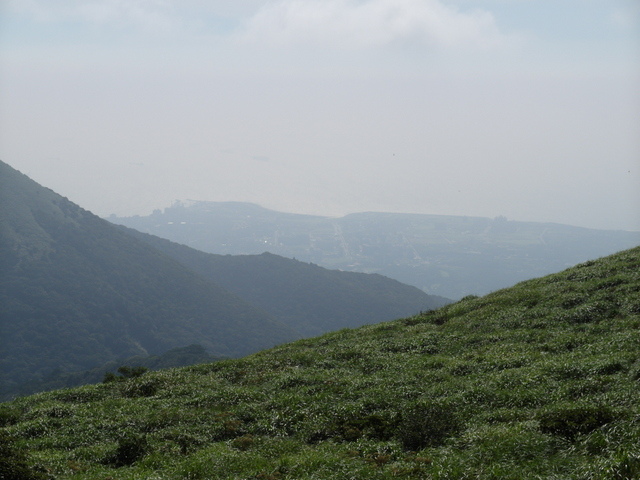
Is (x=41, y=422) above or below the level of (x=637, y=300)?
below

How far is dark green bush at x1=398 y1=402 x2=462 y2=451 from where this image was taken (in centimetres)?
2056

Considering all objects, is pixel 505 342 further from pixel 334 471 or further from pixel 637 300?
pixel 334 471

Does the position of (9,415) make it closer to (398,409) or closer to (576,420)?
(398,409)

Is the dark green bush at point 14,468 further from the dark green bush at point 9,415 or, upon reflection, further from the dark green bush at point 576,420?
the dark green bush at point 576,420

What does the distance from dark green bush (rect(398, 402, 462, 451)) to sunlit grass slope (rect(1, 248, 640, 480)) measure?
74 mm

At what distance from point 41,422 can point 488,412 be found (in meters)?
21.7

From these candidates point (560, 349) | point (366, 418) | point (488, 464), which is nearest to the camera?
point (488, 464)

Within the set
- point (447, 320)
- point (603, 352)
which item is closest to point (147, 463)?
point (603, 352)

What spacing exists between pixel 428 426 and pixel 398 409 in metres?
3.22

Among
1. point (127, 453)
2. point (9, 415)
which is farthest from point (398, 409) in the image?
point (9, 415)

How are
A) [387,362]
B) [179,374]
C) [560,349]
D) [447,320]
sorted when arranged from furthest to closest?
[447,320], [179,374], [387,362], [560,349]

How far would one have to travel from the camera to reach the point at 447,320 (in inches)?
1721

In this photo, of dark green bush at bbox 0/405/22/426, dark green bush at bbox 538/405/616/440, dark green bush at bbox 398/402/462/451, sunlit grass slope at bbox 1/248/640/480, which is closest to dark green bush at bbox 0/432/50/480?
sunlit grass slope at bbox 1/248/640/480

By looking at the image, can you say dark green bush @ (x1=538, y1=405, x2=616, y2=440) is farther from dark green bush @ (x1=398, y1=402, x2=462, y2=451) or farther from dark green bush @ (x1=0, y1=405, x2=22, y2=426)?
dark green bush @ (x1=0, y1=405, x2=22, y2=426)
